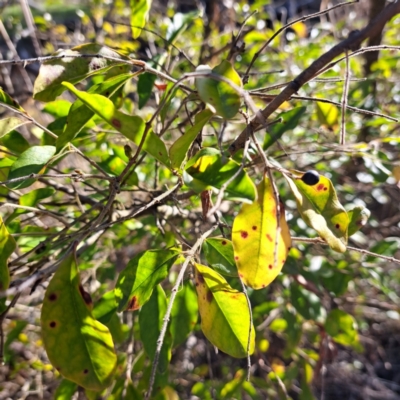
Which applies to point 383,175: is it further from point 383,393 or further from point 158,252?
point 383,393

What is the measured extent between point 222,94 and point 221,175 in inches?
3.8

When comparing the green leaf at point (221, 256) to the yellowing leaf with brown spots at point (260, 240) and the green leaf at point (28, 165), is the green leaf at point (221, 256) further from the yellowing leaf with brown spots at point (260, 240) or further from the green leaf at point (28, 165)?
the green leaf at point (28, 165)

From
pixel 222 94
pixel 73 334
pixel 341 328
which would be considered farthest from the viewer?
pixel 341 328

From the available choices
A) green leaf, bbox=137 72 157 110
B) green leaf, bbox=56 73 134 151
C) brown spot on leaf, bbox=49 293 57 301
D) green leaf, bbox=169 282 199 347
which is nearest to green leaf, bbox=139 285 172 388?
green leaf, bbox=169 282 199 347

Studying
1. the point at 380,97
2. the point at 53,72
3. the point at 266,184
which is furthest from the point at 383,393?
the point at 53,72

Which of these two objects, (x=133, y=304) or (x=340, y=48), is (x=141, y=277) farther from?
(x=340, y=48)

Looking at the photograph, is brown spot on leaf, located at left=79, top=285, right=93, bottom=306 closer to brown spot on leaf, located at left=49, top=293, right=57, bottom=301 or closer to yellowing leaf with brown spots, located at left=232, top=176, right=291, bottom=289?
brown spot on leaf, located at left=49, top=293, right=57, bottom=301

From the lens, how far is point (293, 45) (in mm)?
1819

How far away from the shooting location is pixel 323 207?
0.52 metres

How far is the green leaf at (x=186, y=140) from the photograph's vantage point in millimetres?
493

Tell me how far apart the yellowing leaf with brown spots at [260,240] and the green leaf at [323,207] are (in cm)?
3

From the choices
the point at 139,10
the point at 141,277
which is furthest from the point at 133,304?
the point at 139,10

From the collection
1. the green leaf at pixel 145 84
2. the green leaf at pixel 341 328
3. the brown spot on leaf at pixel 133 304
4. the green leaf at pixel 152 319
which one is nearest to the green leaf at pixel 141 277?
the brown spot on leaf at pixel 133 304

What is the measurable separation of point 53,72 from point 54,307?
341mm
